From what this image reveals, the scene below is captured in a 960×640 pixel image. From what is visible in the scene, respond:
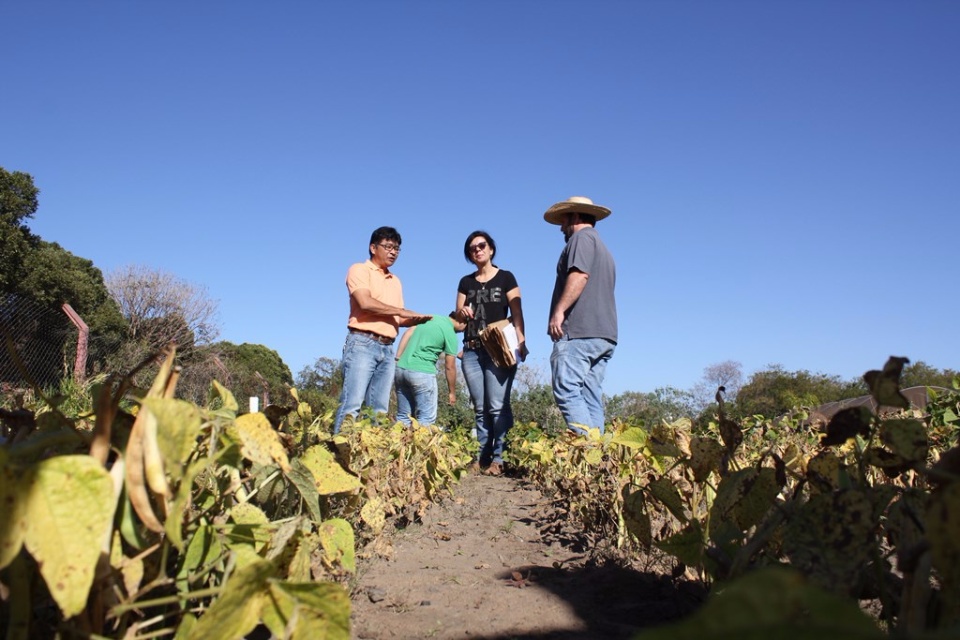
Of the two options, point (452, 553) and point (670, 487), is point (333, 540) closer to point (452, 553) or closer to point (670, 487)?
point (670, 487)

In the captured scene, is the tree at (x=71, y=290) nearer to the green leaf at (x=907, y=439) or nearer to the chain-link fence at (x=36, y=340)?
the chain-link fence at (x=36, y=340)

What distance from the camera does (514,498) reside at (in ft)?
15.3

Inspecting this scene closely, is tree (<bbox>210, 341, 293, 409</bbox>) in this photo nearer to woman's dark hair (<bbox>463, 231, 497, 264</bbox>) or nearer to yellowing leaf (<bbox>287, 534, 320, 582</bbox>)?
woman's dark hair (<bbox>463, 231, 497, 264</bbox>)

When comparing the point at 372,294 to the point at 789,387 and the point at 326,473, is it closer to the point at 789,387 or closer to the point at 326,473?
the point at 326,473

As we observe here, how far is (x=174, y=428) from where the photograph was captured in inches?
34.7

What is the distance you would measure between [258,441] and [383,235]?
4801mm

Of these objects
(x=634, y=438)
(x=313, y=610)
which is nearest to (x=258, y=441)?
(x=313, y=610)

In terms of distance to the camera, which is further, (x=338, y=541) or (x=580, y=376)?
(x=580, y=376)

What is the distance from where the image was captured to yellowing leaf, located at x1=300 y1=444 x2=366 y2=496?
1443 mm

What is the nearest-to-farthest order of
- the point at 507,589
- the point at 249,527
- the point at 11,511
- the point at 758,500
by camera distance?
the point at 11,511 → the point at 249,527 → the point at 758,500 → the point at 507,589

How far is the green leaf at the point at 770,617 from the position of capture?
1.39 feet

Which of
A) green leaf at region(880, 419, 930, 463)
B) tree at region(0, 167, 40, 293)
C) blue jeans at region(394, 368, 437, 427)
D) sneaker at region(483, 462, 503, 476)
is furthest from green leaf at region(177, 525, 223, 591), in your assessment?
tree at region(0, 167, 40, 293)

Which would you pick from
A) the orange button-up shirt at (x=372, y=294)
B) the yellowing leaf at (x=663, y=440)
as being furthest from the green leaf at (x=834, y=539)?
the orange button-up shirt at (x=372, y=294)

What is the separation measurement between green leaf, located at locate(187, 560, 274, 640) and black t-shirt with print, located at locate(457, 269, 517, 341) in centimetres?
491
